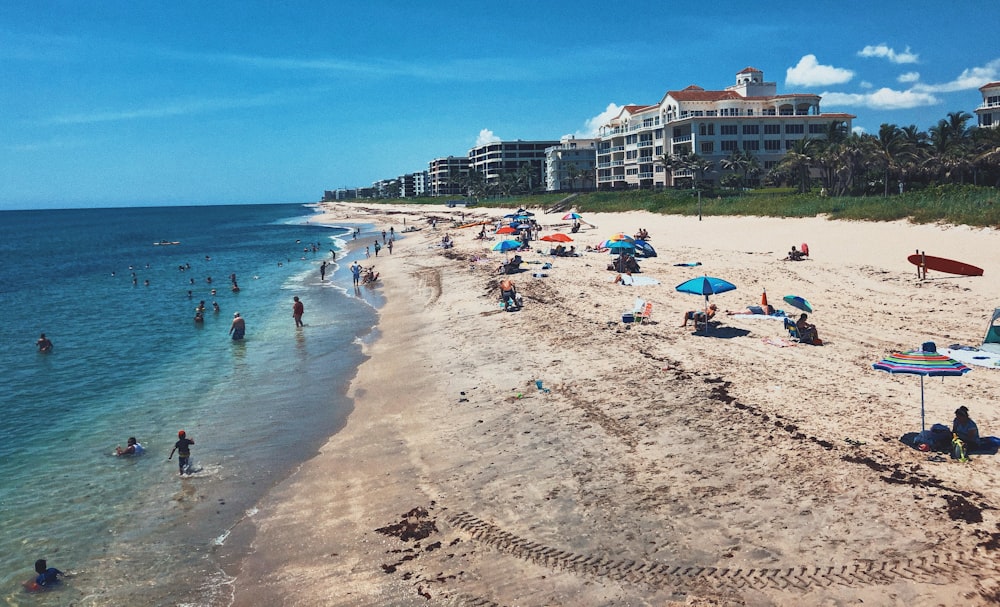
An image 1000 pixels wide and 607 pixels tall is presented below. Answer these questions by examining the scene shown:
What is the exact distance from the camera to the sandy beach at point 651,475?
24.2 ft

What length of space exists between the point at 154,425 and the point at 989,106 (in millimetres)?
94603

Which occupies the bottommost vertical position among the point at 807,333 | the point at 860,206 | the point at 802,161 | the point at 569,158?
the point at 807,333

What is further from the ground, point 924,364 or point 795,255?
point 795,255

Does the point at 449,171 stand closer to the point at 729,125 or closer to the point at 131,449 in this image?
the point at 729,125

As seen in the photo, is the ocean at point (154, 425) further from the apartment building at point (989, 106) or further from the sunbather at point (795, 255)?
the apartment building at point (989, 106)

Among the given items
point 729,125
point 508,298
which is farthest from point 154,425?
point 729,125

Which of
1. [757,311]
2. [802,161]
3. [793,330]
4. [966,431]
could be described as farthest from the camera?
[802,161]

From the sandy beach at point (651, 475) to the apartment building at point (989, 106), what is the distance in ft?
243

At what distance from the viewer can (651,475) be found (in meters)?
9.83

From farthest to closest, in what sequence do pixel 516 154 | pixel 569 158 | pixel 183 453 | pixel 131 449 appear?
1. pixel 516 154
2. pixel 569 158
3. pixel 131 449
4. pixel 183 453

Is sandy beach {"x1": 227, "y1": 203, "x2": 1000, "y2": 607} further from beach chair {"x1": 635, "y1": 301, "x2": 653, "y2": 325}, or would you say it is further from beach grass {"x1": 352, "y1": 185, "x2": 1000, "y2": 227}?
beach grass {"x1": 352, "y1": 185, "x2": 1000, "y2": 227}

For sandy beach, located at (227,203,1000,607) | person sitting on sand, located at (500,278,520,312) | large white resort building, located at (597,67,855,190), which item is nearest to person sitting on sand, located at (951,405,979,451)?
sandy beach, located at (227,203,1000,607)

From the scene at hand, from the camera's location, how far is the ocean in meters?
9.59

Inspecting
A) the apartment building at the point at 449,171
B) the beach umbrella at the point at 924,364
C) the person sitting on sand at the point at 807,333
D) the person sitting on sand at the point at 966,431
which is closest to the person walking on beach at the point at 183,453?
the beach umbrella at the point at 924,364
